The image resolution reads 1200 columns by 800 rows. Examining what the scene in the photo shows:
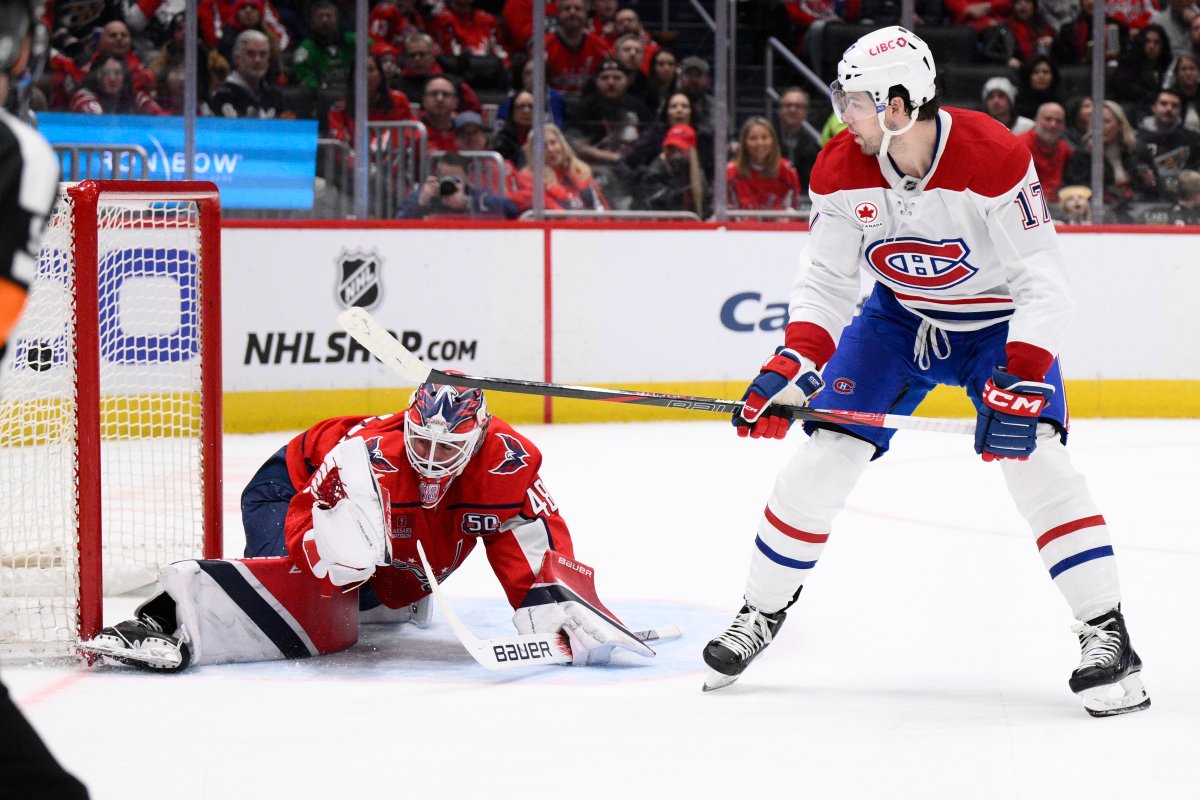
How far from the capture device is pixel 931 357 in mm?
2932

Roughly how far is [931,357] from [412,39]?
4.79 metres

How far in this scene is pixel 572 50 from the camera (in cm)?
722

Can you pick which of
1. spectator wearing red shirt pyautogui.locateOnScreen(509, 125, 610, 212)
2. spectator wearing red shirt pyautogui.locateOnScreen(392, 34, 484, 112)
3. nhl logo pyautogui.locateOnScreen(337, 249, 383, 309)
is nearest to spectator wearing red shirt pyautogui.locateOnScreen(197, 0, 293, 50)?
spectator wearing red shirt pyautogui.locateOnScreen(392, 34, 484, 112)

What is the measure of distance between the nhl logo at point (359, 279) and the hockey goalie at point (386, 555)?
3621mm

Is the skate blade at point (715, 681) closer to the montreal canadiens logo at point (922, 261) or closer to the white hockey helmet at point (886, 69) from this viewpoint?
the montreal canadiens logo at point (922, 261)

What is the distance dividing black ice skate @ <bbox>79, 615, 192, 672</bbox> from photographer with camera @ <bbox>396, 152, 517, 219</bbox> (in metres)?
4.10

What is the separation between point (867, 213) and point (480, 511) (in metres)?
0.93

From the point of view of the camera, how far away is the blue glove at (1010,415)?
2619mm

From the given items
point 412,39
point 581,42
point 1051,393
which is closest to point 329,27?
point 412,39

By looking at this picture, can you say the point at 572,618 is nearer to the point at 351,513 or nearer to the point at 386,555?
the point at 386,555

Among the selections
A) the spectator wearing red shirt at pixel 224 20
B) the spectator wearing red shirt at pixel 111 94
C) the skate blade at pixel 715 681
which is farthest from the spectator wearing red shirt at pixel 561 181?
the skate blade at pixel 715 681

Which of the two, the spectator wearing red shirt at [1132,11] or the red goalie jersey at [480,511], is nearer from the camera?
the red goalie jersey at [480,511]

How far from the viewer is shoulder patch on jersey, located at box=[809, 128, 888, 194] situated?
2801 millimetres

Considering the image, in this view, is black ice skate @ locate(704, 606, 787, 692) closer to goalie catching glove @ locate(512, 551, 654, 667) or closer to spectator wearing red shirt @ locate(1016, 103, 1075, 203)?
goalie catching glove @ locate(512, 551, 654, 667)
